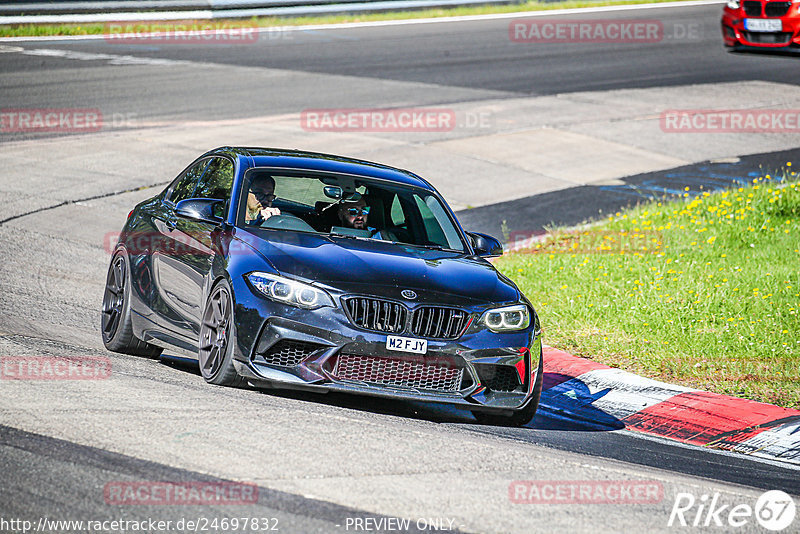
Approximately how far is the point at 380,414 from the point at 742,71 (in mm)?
21525

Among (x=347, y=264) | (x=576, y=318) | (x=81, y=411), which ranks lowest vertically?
(x=576, y=318)

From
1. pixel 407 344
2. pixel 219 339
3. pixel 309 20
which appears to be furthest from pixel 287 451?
pixel 309 20

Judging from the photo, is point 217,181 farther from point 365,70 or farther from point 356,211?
point 365,70

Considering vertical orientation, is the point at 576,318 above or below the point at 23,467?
below

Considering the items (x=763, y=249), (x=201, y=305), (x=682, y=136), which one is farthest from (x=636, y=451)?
(x=682, y=136)

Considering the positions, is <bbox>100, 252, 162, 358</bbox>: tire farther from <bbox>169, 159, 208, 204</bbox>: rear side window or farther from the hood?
the hood

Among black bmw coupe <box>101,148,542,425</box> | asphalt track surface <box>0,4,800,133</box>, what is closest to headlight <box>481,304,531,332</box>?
black bmw coupe <box>101,148,542,425</box>

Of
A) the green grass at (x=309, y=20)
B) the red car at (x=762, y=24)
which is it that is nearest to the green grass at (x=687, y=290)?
the red car at (x=762, y=24)

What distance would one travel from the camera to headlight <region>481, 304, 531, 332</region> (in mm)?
7145

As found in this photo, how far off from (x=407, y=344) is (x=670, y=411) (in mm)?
2613

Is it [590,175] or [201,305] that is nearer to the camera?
[201,305]

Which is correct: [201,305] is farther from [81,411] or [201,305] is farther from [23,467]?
[23,467]

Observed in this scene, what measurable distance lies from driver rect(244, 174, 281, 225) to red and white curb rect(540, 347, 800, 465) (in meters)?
2.53

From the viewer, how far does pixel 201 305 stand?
744 cm
